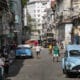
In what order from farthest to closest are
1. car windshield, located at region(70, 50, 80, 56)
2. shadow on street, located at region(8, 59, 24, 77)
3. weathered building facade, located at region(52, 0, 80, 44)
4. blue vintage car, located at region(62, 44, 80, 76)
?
weathered building facade, located at region(52, 0, 80, 44) < shadow on street, located at region(8, 59, 24, 77) < car windshield, located at region(70, 50, 80, 56) < blue vintage car, located at region(62, 44, 80, 76)

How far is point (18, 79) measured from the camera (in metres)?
25.7

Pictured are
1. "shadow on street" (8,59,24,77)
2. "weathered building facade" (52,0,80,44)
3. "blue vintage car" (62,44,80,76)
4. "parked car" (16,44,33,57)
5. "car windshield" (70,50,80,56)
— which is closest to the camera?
"blue vintage car" (62,44,80,76)

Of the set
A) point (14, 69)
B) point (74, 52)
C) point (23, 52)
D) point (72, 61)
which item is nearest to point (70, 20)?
point (23, 52)

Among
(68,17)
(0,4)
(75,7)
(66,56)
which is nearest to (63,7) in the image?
(68,17)

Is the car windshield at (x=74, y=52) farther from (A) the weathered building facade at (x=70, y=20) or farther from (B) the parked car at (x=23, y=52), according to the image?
(A) the weathered building facade at (x=70, y=20)

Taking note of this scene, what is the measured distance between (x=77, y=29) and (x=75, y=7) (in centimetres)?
545

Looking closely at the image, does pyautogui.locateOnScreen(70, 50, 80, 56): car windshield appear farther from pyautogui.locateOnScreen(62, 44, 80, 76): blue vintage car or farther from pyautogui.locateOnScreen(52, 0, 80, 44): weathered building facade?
pyautogui.locateOnScreen(52, 0, 80, 44): weathered building facade

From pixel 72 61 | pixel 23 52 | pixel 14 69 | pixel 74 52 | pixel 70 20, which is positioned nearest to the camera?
pixel 72 61

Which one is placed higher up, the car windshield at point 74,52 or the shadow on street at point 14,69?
the car windshield at point 74,52

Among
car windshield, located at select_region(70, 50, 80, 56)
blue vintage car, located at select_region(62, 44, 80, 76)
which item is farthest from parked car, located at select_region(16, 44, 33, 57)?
car windshield, located at select_region(70, 50, 80, 56)

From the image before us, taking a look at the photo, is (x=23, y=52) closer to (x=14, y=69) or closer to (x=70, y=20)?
(x=14, y=69)

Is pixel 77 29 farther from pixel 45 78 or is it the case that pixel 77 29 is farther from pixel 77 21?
pixel 45 78

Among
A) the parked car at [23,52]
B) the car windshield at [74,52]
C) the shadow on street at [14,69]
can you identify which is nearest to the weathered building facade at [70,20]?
the parked car at [23,52]

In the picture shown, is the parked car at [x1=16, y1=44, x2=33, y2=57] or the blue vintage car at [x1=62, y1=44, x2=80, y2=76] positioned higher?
the blue vintage car at [x1=62, y1=44, x2=80, y2=76]
